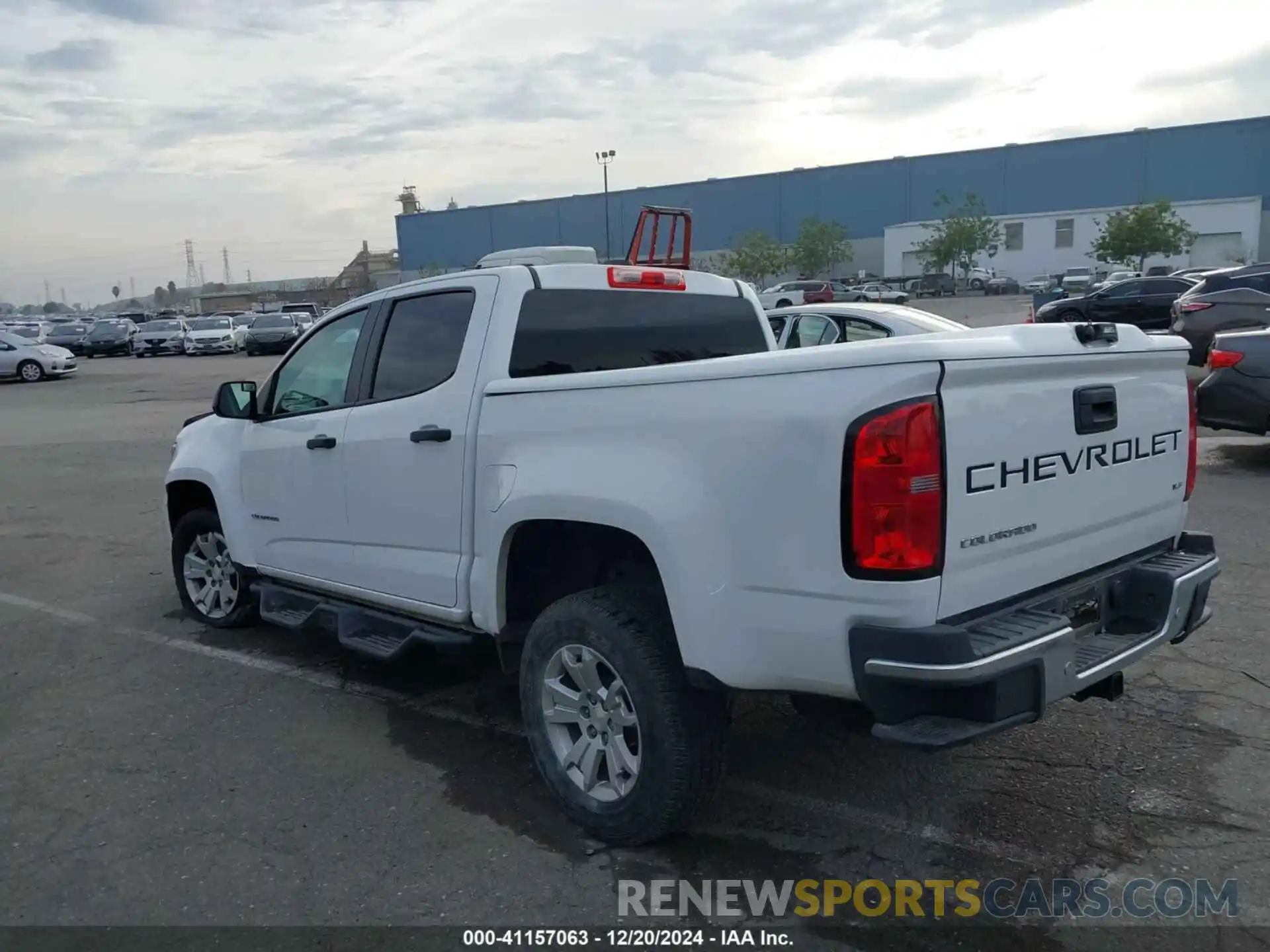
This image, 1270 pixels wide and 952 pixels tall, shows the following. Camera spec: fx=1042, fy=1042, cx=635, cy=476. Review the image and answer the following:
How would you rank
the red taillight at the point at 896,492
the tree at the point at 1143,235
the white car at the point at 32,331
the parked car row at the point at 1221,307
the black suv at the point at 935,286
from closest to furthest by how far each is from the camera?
the red taillight at the point at 896,492 < the parked car row at the point at 1221,307 < the white car at the point at 32,331 < the tree at the point at 1143,235 < the black suv at the point at 935,286

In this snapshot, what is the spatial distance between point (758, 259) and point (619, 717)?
68973 millimetres

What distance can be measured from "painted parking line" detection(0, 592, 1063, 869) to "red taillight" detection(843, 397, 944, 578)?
131 centimetres

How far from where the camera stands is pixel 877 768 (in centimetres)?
419

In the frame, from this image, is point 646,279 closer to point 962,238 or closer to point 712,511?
point 712,511

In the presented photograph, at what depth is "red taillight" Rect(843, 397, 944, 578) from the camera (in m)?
2.77

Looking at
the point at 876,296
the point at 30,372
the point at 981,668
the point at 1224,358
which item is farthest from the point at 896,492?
the point at 876,296

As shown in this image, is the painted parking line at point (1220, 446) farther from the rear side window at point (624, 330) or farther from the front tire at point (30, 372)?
the front tire at point (30, 372)

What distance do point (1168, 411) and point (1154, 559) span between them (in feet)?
1.76

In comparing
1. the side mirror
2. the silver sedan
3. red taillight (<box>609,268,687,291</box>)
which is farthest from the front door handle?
the silver sedan

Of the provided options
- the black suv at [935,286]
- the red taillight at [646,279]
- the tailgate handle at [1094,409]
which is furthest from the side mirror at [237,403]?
the black suv at [935,286]

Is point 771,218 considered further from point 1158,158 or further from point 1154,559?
point 1154,559

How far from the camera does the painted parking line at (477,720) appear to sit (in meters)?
3.59

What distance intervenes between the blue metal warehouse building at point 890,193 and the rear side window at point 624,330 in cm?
7076

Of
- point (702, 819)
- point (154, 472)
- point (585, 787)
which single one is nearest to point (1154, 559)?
point (702, 819)
